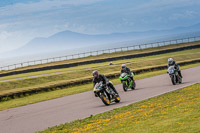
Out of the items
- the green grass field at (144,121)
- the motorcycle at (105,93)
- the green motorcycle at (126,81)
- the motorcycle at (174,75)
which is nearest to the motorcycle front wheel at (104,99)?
the motorcycle at (105,93)

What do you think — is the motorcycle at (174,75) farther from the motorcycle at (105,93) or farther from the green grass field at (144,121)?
the green grass field at (144,121)

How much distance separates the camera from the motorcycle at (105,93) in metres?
16.5

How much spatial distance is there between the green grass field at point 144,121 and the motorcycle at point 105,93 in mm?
2539

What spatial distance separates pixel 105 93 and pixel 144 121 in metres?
6.81

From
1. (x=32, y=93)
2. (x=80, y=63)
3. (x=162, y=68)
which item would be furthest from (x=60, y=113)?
(x=80, y=63)

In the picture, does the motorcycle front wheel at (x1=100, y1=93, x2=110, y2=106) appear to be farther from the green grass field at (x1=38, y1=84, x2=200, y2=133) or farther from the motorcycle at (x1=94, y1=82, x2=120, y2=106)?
the green grass field at (x1=38, y1=84, x2=200, y2=133)

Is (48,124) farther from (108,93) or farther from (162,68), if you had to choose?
(162,68)

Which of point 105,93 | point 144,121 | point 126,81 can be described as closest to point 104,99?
point 105,93

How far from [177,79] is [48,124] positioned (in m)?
11.9

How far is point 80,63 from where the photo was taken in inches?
2490

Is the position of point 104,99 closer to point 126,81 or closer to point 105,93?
point 105,93

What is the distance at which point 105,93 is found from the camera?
1716 cm

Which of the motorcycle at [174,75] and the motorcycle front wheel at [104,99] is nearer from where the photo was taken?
the motorcycle front wheel at [104,99]

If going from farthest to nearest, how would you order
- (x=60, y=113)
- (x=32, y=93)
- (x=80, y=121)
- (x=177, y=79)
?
(x=32, y=93)
(x=177, y=79)
(x=60, y=113)
(x=80, y=121)
